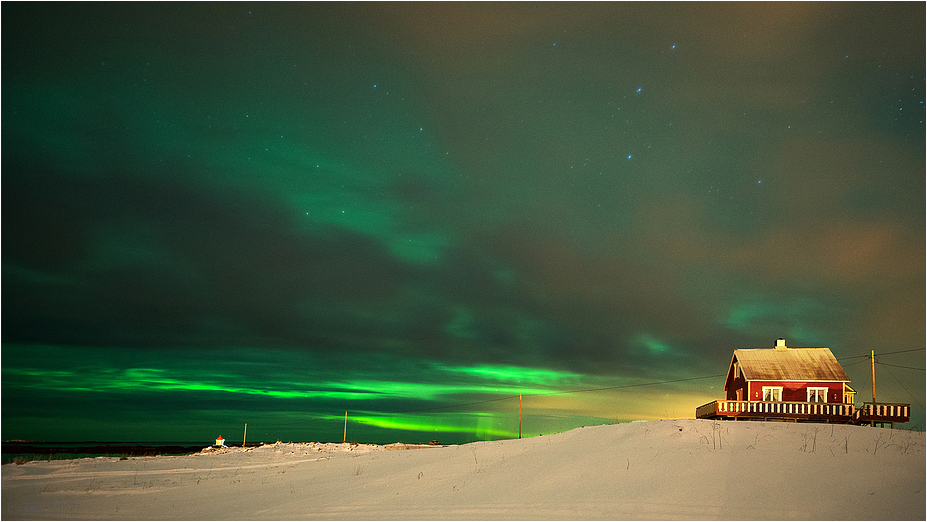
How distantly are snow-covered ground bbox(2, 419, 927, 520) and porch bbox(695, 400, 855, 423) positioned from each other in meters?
10.6

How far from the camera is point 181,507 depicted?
48.3ft

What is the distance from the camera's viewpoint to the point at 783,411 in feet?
95.0

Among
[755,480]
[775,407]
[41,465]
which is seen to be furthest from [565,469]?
[41,465]

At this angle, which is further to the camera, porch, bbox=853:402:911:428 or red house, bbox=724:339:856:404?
red house, bbox=724:339:856:404

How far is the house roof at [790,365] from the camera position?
36.4m

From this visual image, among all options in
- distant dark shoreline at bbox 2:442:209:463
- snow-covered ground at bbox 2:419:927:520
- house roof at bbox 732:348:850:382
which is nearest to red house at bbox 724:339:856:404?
house roof at bbox 732:348:850:382

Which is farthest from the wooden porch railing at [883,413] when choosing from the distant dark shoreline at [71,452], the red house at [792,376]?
the distant dark shoreline at [71,452]

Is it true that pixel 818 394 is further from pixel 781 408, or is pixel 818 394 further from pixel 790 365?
pixel 781 408

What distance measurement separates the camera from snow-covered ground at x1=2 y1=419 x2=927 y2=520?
38.2 ft

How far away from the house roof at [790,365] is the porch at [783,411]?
306 inches

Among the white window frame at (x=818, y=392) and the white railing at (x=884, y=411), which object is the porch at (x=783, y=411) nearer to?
the white railing at (x=884, y=411)

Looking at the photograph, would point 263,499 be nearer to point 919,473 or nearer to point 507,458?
point 507,458

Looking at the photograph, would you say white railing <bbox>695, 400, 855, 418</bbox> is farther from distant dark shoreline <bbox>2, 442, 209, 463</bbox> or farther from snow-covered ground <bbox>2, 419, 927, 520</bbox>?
distant dark shoreline <bbox>2, 442, 209, 463</bbox>

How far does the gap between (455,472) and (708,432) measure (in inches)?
316
